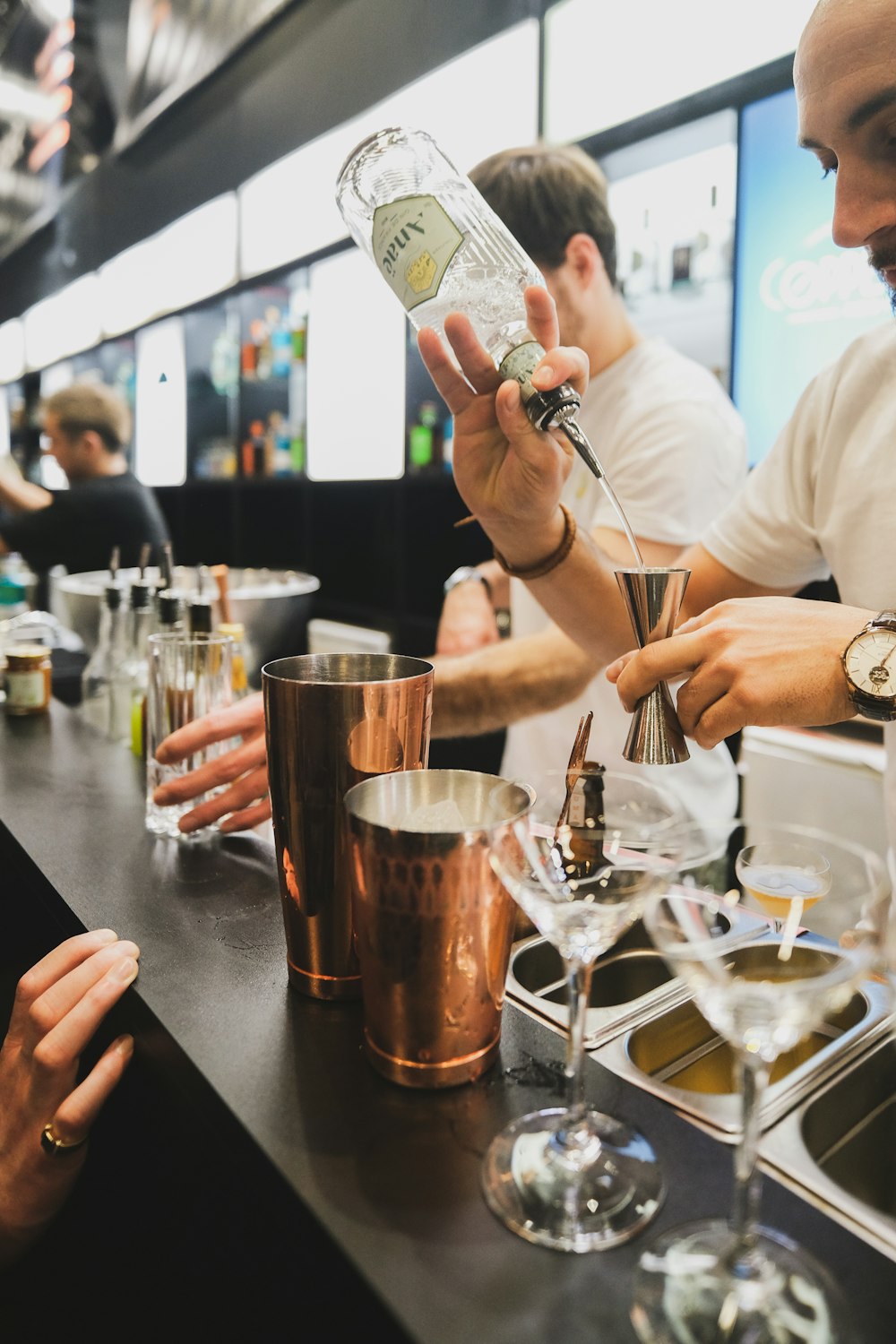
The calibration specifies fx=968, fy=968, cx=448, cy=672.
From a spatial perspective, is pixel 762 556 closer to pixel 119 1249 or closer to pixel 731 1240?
pixel 731 1240

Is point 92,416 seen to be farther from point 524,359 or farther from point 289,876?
point 289,876

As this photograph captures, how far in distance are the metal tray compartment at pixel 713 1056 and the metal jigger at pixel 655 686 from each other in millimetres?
223

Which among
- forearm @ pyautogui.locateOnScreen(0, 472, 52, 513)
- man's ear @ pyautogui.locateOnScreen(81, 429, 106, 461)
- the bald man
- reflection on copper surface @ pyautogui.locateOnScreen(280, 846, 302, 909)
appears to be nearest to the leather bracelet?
the bald man

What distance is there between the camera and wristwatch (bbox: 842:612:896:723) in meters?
0.88

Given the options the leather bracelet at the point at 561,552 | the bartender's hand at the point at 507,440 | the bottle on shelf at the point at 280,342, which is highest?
the bottle on shelf at the point at 280,342

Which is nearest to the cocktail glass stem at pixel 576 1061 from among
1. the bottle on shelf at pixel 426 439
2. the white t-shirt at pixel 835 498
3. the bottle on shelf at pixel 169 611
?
the white t-shirt at pixel 835 498

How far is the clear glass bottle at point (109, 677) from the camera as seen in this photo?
68.4 inches

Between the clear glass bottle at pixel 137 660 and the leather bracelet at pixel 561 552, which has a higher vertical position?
the leather bracelet at pixel 561 552

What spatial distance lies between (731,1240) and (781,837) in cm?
27

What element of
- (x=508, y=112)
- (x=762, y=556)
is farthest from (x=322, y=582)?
(x=762, y=556)

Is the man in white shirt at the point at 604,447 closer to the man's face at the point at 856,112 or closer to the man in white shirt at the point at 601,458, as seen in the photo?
the man in white shirt at the point at 601,458

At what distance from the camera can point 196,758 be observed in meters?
1.24

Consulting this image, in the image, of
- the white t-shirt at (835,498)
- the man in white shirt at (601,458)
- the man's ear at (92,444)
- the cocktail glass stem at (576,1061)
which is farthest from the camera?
the man's ear at (92,444)

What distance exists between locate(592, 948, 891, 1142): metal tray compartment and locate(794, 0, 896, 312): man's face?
2.66ft
